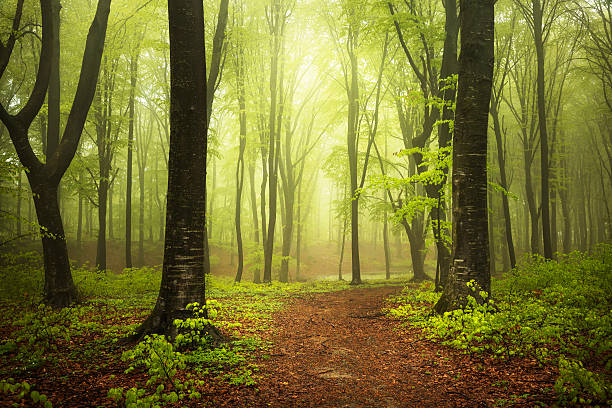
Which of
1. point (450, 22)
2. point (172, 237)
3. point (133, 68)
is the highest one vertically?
point (133, 68)

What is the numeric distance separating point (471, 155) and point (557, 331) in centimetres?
341

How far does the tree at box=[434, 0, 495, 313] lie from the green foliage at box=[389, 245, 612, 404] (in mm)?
764

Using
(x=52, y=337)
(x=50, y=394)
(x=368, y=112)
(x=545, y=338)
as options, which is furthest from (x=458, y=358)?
(x=368, y=112)

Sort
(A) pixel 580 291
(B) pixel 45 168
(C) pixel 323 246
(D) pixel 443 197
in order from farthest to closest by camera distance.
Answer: (C) pixel 323 246
(D) pixel 443 197
(B) pixel 45 168
(A) pixel 580 291

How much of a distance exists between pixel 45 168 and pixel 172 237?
5.39 meters

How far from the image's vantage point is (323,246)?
45031mm

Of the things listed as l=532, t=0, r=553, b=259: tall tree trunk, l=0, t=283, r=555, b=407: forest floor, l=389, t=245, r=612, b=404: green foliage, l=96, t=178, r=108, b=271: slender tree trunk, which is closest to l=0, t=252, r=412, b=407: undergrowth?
l=0, t=283, r=555, b=407: forest floor

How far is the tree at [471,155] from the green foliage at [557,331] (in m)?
0.76

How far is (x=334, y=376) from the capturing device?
4500 millimetres

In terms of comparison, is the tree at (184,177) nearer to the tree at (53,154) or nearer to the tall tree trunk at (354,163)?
the tree at (53,154)

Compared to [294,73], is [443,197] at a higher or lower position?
lower

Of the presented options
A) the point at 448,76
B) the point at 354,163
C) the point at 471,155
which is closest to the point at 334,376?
the point at 471,155

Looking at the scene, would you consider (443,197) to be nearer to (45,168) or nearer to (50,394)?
(50,394)

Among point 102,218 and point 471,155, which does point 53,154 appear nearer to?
point 102,218
